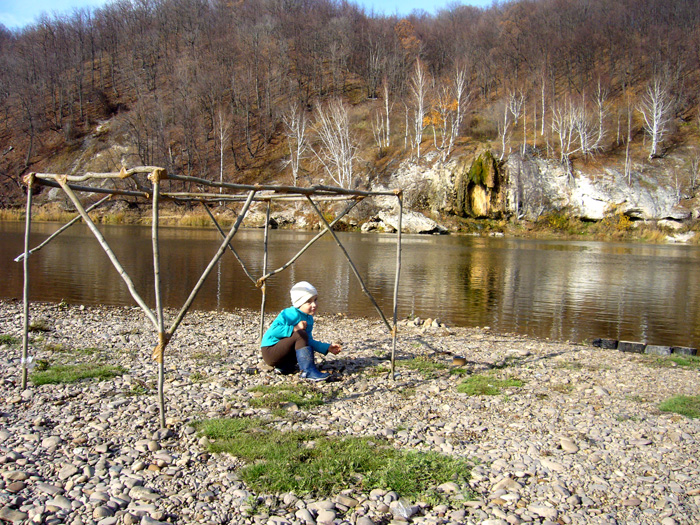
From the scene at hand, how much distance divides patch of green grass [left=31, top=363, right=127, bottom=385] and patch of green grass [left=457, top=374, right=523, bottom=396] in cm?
598

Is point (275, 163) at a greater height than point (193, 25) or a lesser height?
lesser

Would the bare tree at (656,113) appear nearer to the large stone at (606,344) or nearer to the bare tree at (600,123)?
the bare tree at (600,123)

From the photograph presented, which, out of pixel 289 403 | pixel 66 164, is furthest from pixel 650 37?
pixel 289 403

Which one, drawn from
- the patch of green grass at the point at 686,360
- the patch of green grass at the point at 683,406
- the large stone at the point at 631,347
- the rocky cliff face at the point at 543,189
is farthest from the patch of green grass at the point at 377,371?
the rocky cliff face at the point at 543,189

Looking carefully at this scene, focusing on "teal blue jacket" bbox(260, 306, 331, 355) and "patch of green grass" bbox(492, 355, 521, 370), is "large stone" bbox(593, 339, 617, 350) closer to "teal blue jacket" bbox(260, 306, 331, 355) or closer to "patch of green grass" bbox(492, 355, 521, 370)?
"patch of green grass" bbox(492, 355, 521, 370)

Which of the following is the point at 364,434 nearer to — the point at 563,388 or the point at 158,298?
the point at 158,298

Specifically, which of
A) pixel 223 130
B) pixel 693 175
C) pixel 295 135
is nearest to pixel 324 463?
pixel 693 175

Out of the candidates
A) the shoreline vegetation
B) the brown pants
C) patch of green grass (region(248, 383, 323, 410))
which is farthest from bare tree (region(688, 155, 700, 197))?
patch of green grass (region(248, 383, 323, 410))

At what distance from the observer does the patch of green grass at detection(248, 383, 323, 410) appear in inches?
301

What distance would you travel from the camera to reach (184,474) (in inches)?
214

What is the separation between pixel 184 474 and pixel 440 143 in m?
76.5

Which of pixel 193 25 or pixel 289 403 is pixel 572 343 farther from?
pixel 193 25

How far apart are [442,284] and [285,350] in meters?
17.7

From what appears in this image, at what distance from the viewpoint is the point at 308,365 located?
891 centimetres
